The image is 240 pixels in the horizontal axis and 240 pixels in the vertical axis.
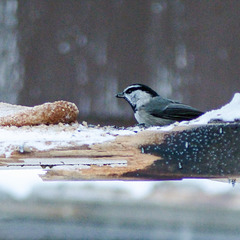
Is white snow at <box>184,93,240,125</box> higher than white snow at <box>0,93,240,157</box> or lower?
higher

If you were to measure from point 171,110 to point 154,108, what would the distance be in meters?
0.07

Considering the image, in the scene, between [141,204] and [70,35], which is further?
[141,204]

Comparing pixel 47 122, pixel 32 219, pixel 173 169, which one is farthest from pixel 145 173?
pixel 32 219

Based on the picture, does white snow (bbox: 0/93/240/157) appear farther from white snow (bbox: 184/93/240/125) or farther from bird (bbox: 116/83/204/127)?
bird (bbox: 116/83/204/127)

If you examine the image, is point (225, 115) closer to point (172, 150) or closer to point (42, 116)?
point (172, 150)

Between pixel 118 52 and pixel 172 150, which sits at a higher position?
pixel 118 52

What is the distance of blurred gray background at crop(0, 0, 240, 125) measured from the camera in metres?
1.26

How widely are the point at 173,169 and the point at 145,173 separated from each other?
4cm

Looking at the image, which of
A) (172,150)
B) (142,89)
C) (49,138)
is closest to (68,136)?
(49,138)

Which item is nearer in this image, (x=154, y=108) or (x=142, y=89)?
(x=154, y=108)

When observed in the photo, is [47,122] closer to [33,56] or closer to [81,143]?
[81,143]

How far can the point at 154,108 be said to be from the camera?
1026 mm

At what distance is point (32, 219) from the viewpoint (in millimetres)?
4172

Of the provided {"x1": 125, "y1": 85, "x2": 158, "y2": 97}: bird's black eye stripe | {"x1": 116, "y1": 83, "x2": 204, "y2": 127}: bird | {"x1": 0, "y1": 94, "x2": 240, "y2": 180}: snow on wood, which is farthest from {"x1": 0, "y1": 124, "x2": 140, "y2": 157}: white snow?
{"x1": 125, "y1": 85, "x2": 158, "y2": 97}: bird's black eye stripe
